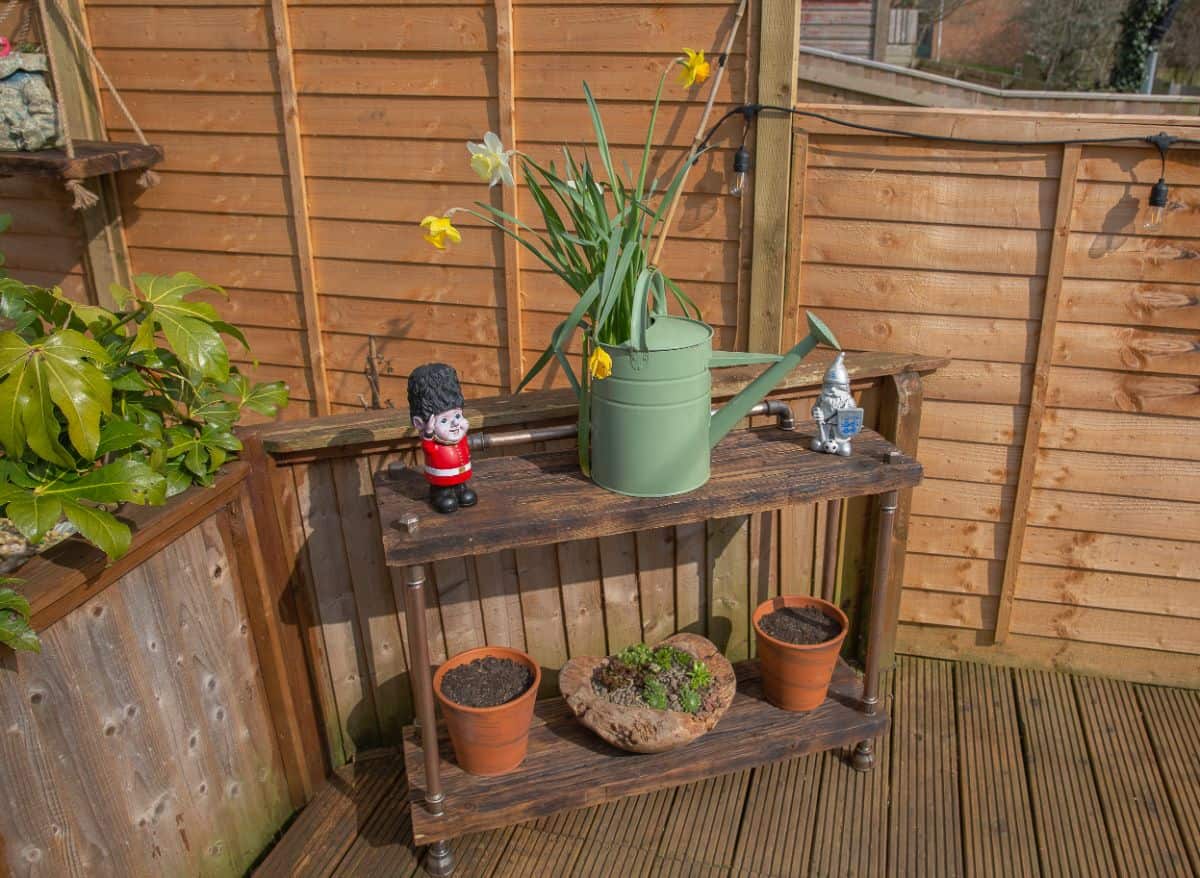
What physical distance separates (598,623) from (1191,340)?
1.66 m

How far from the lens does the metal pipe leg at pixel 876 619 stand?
206cm

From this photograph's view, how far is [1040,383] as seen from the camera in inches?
97.4

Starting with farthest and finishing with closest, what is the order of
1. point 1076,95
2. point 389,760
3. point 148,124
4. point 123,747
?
point 1076,95, point 148,124, point 389,760, point 123,747

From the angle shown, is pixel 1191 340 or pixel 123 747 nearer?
pixel 123 747

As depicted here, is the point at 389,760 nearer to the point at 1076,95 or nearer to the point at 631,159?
the point at 631,159

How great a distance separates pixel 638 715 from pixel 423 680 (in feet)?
1.63

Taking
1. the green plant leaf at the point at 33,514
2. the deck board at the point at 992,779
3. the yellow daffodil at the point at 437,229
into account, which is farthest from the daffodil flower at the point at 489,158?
the deck board at the point at 992,779

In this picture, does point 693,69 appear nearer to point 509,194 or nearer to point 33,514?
point 509,194

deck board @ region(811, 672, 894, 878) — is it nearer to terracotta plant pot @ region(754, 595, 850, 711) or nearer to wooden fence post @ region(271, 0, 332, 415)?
terracotta plant pot @ region(754, 595, 850, 711)

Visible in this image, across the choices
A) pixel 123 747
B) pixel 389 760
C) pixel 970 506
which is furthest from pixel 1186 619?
pixel 123 747

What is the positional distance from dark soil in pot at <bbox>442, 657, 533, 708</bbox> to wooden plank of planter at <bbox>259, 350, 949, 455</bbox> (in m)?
0.53

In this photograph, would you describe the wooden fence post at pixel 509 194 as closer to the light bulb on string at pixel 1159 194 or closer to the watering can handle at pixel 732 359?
the watering can handle at pixel 732 359

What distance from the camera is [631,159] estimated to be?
2.70 m

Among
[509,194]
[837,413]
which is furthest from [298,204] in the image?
[837,413]
